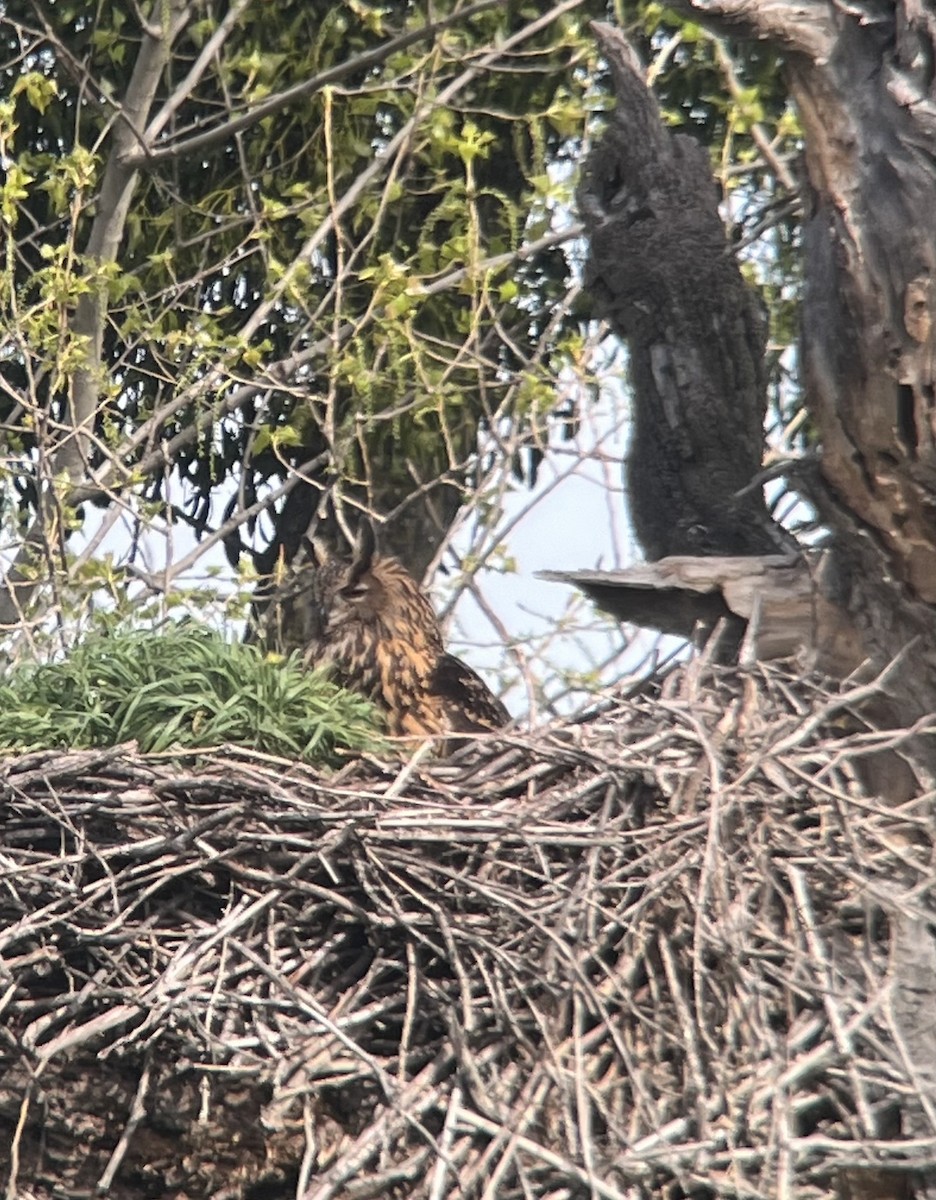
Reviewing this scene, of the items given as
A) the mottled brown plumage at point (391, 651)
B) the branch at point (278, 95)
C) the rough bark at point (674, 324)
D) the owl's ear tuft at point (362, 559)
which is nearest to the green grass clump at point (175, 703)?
the mottled brown plumage at point (391, 651)

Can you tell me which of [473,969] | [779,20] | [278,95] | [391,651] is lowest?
[473,969]

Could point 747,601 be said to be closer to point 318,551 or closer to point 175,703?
point 175,703

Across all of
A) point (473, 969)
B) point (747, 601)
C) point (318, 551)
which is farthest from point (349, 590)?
point (473, 969)

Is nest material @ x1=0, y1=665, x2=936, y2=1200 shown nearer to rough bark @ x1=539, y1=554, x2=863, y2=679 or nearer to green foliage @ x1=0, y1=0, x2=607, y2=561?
rough bark @ x1=539, y1=554, x2=863, y2=679

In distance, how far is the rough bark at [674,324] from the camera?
4.73 m

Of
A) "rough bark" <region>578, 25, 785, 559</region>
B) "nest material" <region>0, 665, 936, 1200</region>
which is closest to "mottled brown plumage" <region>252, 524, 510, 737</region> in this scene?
"rough bark" <region>578, 25, 785, 559</region>

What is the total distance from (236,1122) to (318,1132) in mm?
155

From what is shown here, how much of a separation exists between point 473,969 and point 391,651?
4.20 feet

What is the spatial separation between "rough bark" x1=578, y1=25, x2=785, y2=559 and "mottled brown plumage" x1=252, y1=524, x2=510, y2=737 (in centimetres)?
54

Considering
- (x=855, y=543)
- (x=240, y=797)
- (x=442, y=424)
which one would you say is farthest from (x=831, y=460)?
(x=442, y=424)

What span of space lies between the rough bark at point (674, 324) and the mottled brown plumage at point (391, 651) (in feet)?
1.76

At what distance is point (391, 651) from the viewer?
4684 millimetres

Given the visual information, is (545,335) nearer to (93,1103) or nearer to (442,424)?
(442,424)

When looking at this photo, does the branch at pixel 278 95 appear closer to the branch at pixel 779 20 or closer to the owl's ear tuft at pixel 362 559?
the owl's ear tuft at pixel 362 559
